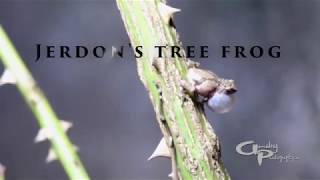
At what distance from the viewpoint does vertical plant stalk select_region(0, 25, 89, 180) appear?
305mm

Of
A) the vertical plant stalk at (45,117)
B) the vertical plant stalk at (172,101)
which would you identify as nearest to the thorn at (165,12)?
the vertical plant stalk at (172,101)

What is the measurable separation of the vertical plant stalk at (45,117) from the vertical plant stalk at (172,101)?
87 mm

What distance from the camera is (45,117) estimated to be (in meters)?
0.32

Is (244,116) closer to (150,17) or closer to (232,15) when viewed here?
(232,15)

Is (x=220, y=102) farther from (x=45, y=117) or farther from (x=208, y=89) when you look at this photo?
(x=45, y=117)

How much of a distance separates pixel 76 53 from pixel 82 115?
0.08m

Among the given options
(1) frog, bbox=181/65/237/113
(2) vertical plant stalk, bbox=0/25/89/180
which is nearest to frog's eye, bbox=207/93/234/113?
(1) frog, bbox=181/65/237/113

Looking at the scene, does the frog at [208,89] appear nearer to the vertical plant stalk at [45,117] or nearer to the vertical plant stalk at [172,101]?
the vertical plant stalk at [172,101]

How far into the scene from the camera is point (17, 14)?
0.64 meters

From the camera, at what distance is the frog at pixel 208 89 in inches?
15.2


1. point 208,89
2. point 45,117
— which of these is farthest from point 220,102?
point 45,117

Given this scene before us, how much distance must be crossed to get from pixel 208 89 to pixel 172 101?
64 millimetres

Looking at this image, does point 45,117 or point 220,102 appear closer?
point 45,117

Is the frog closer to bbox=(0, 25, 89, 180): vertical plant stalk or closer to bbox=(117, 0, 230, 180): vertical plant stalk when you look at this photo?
bbox=(117, 0, 230, 180): vertical plant stalk
